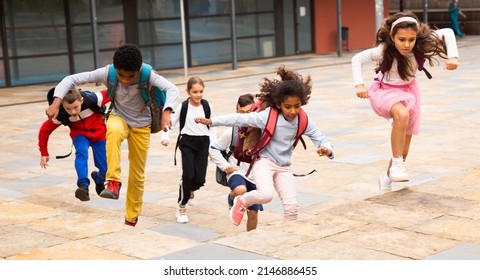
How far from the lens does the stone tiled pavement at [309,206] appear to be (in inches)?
241

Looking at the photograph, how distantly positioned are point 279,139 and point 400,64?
1563 mm

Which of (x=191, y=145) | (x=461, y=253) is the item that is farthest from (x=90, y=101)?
(x=461, y=253)

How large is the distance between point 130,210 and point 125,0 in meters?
17.3

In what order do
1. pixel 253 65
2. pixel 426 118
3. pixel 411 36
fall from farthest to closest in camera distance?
pixel 253 65 < pixel 426 118 < pixel 411 36

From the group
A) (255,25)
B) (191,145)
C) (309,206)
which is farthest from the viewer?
(255,25)

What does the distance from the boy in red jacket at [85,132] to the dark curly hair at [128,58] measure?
2.78 ft

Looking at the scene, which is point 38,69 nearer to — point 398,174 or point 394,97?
point 394,97

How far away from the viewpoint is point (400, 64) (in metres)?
7.87

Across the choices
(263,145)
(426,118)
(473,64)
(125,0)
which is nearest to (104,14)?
(125,0)

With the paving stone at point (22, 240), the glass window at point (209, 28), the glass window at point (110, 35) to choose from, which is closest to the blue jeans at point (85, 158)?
the paving stone at point (22, 240)

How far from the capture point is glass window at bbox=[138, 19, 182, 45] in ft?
82.5

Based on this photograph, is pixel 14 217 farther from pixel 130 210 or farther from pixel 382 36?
pixel 382 36

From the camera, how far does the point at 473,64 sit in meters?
23.7

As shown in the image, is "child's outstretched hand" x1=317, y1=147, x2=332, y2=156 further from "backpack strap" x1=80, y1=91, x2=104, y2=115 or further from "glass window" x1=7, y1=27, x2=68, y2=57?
"glass window" x1=7, y1=27, x2=68, y2=57
